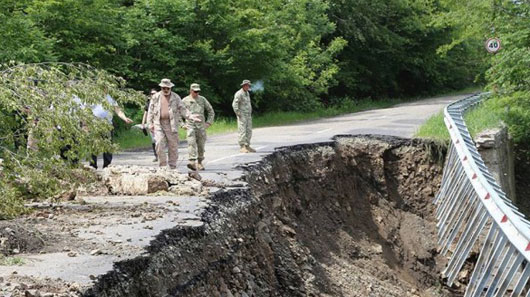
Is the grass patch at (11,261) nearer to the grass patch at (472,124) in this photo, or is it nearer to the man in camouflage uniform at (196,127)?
the man in camouflage uniform at (196,127)

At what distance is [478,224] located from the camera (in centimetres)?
1232

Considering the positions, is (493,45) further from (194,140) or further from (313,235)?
(194,140)

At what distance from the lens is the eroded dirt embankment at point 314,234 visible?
9.39 m

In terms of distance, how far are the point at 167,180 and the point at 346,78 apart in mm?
31176

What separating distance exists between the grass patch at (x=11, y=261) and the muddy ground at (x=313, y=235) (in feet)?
2.07

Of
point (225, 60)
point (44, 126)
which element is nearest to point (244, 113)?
point (44, 126)

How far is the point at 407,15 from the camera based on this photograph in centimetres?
4622

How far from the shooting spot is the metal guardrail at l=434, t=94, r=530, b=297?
370 inches

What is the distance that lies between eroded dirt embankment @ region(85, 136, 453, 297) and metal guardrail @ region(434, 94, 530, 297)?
32.9 inches

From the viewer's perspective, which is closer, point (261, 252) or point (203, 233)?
point (203, 233)

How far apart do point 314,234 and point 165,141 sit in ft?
12.3

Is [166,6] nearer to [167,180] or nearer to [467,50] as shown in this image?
[167,180]

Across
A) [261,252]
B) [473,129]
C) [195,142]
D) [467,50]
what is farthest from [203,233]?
[467,50]

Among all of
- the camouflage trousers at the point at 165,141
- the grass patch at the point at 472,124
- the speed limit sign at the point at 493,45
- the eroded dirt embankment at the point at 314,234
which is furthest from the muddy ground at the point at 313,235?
the speed limit sign at the point at 493,45
